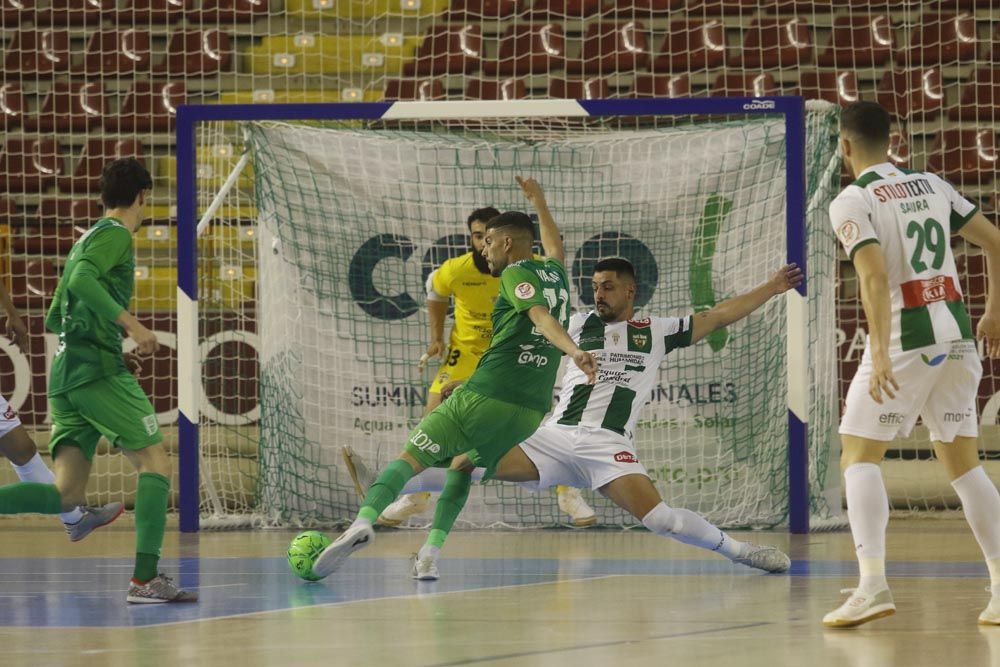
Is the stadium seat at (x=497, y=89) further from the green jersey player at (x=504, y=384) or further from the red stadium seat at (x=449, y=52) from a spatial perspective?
the green jersey player at (x=504, y=384)

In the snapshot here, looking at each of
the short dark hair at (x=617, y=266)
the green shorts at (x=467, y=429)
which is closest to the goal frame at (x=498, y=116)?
the short dark hair at (x=617, y=266)

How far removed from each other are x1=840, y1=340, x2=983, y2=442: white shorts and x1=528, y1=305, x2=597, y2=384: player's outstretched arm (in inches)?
45.8

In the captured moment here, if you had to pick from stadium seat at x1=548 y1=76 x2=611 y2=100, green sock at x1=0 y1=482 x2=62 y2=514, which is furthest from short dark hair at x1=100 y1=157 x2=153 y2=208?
stadium seat at x1=548 y1=76 x2=611 y2=100

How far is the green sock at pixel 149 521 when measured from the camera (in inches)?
233

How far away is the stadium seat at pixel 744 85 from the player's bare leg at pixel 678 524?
7.12 m

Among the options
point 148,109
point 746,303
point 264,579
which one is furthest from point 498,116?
point 148,109

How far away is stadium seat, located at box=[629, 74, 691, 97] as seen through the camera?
1345 cm

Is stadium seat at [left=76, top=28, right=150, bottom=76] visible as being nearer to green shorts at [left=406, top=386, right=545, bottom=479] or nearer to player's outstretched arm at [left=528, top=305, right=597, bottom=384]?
green shorts at [left=406, top=386, right=545, bottom=479]

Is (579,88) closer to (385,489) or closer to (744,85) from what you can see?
(744,85)

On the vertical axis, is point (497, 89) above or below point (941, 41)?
below

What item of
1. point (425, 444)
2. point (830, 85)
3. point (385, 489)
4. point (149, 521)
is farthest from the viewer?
A: point (830, 85)

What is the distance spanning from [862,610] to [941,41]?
31.2 feet

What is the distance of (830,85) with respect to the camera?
1327 cm

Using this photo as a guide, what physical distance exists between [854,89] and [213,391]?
648 centimetres
